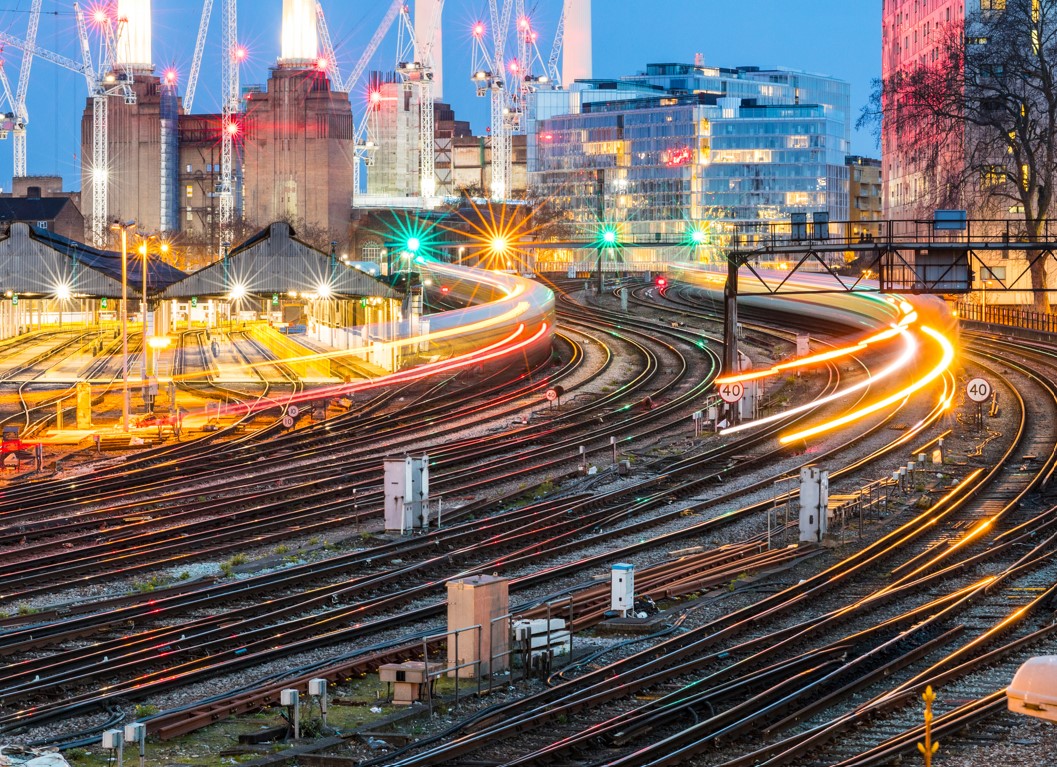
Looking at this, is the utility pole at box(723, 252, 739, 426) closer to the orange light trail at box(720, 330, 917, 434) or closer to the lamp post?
the orange light trail at box(720, 330, 917, 434)

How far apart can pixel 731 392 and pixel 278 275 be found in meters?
25.2

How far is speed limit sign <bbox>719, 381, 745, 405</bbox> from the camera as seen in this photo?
45.0m

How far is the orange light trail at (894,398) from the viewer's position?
4531cm

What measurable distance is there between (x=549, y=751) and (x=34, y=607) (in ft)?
37.1

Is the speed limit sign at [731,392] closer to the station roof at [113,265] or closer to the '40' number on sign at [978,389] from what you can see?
the '40' number on sign at [978,389]

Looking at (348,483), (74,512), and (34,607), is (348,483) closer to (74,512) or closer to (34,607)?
(74,512)

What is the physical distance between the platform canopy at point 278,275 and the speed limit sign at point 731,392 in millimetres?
21239

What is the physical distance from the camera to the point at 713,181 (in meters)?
182

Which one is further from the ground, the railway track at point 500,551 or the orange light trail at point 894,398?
the orange light trail at point 894,398

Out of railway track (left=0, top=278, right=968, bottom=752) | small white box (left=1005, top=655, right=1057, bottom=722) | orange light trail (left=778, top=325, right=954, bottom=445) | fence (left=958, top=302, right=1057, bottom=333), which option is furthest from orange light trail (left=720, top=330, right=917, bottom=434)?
small white box (left=1005, top=655, right=1057, bottom=722)

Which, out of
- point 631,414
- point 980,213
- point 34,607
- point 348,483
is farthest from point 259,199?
point 34,607

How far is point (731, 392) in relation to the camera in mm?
45188

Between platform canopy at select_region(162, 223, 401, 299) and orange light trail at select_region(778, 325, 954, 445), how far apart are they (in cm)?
1998

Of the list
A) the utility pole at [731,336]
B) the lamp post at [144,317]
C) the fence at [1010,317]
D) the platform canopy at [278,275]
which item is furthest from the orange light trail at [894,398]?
the lamp post at [144,317]
